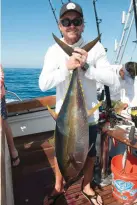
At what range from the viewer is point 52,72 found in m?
1.84

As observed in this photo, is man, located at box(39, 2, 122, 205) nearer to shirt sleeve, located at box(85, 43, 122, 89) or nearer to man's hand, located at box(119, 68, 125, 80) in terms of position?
shirt sleeve, located at box(85, 43, 122, 89)

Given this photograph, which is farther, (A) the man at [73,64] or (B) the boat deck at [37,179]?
(B) the boat deck at [37,179]

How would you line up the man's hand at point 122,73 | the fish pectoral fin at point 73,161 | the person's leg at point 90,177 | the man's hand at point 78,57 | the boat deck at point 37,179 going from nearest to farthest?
the man's hand at point 78,57 → the fish pectoral fin at point 73,161 → the person's leg at point 90,177 → the boat deck at point 37,179 → the man's hand at point 122,73

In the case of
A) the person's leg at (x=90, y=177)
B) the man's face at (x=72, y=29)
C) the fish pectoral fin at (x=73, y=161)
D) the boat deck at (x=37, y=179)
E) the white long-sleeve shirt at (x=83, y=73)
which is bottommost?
the boat deck at (x=37, y=179)

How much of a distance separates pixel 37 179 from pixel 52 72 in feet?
5.43

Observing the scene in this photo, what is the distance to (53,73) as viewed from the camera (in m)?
1.81

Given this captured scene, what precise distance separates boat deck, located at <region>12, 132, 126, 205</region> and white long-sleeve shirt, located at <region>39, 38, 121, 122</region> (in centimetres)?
103

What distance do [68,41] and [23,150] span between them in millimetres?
2354

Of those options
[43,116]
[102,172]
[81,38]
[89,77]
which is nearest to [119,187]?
[102,172]

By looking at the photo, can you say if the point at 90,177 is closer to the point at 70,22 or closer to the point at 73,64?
the point at 73,64

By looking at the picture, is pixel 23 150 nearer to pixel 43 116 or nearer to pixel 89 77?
pixel 43 116

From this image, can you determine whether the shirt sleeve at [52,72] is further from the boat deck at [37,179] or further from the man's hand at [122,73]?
the man's hand at [122,73]

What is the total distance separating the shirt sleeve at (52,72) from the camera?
1.76 meters

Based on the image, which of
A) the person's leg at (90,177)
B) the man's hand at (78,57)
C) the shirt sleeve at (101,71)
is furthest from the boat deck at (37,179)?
the man's hand at (78,57)
